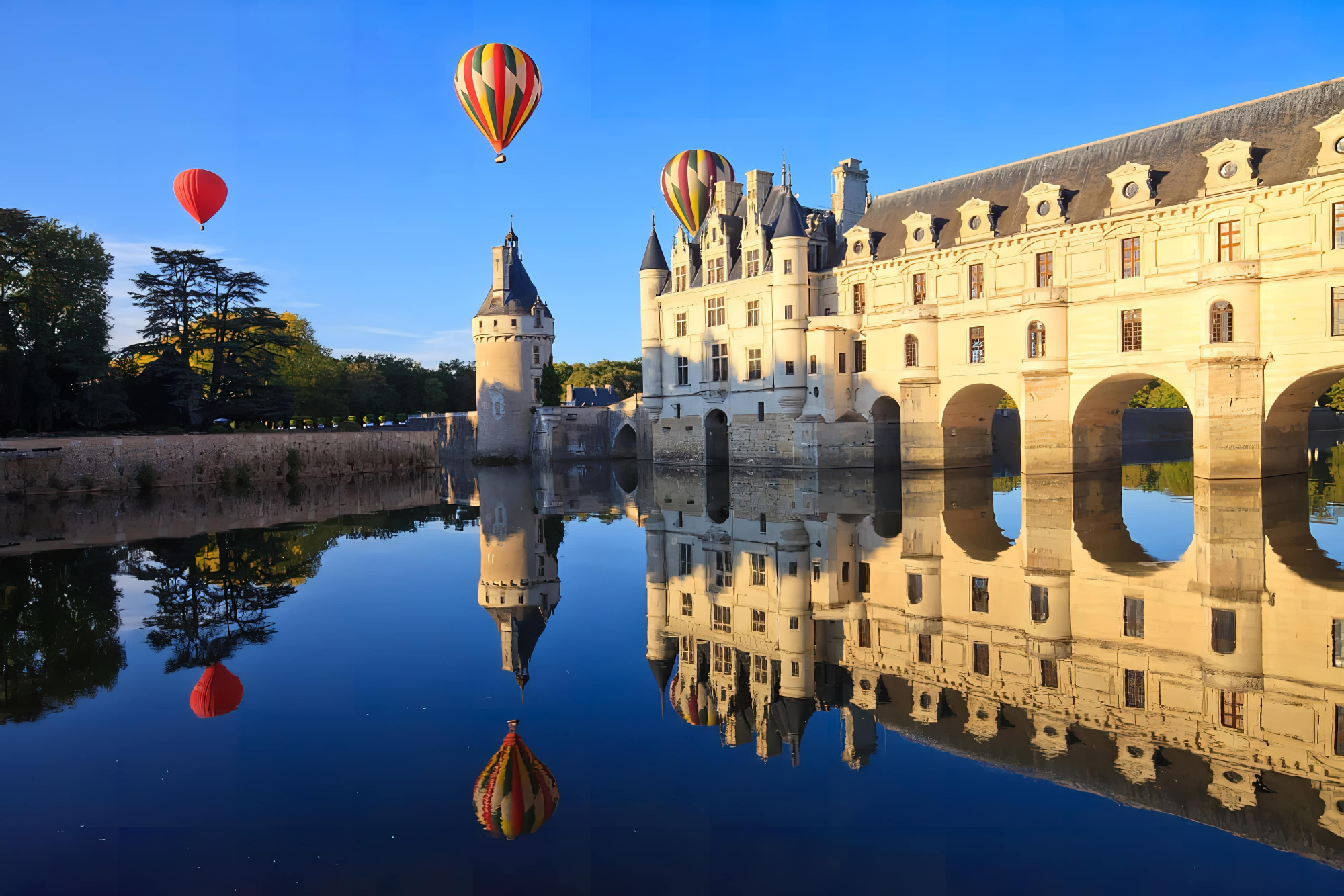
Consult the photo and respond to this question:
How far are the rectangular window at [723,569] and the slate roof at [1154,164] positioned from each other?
729 inches

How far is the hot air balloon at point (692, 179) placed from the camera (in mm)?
40812

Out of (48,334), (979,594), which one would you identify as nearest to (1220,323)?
(979,594)

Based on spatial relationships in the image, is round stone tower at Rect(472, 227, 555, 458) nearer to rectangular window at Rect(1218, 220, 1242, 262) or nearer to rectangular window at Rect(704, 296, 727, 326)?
rectangular window at Rect(704, 296, 727, 326)

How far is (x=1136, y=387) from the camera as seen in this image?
27547mm

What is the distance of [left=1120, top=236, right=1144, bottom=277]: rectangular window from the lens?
959 inches

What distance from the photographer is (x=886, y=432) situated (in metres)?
33.4

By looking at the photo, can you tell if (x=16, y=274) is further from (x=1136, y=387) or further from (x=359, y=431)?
(x=1136, y=387)

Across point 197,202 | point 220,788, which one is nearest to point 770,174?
point 197,202

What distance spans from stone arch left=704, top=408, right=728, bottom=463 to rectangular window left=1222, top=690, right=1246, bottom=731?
106 feet

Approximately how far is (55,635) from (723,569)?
839 cm

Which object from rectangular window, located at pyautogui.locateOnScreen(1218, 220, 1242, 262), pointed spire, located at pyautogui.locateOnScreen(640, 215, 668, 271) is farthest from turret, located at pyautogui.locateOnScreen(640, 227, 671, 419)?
rectangular window, located at pyautogui.locateOnScreen(1218, 220, 1242, 262)

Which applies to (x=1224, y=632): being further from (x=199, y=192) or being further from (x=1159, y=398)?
(x=1159, y=398)

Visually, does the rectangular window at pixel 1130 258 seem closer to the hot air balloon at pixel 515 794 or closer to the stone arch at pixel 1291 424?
the stone arch at pixel 1291 424

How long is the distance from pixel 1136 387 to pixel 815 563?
66.8 ft
